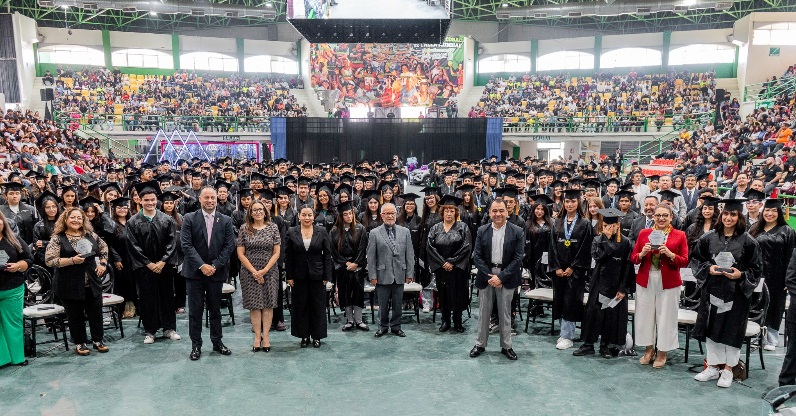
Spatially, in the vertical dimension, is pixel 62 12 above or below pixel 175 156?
above

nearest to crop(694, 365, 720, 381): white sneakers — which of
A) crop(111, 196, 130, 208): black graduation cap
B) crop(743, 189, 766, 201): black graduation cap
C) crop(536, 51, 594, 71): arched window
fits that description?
crop(743, 189, 766, 201): black graduation cap

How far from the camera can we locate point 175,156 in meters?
20.9

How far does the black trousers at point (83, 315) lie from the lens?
576cm

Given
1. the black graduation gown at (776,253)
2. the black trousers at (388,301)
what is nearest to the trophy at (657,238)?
the black graduation gown at (776,253)

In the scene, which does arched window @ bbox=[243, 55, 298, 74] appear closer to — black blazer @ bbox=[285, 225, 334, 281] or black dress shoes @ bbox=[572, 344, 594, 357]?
black blazer @ bbox=[285, 225, 334, 281]

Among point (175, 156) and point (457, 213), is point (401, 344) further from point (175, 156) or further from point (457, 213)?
point (175, 156)

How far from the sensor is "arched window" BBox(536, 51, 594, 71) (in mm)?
34000

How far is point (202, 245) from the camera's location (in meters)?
5.75

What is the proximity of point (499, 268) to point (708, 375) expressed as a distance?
2067mm

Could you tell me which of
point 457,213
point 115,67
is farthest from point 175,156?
point 457,213

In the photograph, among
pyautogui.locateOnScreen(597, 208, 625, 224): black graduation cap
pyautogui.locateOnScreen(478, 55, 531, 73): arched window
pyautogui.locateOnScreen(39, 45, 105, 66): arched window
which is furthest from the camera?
pyautogui.locateOnScreen(478, 55, 531, 73): arched window

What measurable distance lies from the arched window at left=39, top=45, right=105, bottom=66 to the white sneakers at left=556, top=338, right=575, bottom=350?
106 feet

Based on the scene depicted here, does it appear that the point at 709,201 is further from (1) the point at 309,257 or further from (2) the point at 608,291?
(1) the point at 309,257

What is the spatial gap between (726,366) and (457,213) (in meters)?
3.02
